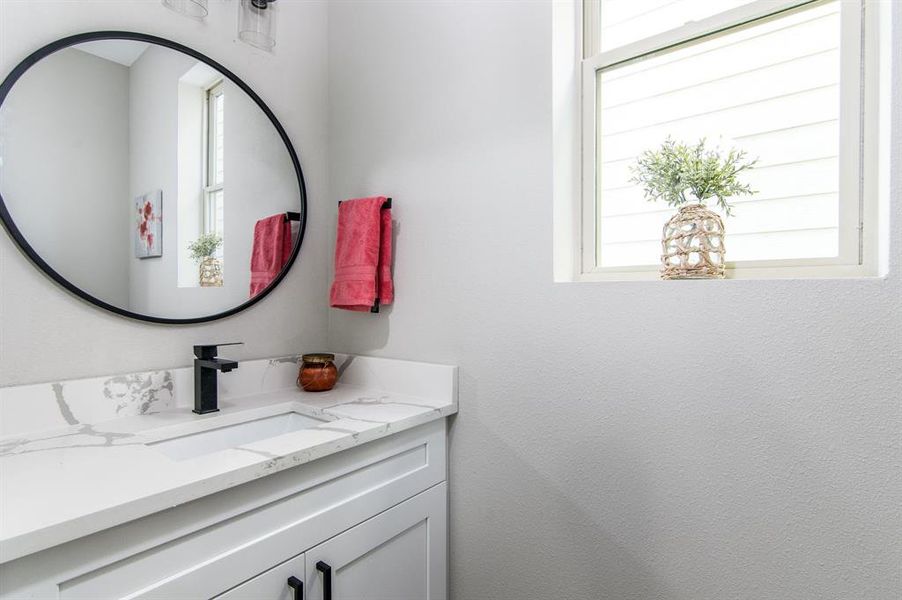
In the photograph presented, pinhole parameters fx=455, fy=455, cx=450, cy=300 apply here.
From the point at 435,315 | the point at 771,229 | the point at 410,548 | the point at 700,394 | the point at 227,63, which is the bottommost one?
the point at 410,548

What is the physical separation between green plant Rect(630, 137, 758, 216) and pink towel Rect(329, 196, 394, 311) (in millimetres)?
807

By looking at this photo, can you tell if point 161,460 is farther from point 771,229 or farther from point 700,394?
point 771,229

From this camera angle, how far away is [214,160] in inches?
55.4

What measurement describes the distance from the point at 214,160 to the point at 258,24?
0.52 m

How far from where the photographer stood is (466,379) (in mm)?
1363

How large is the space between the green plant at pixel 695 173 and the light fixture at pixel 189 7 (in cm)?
135

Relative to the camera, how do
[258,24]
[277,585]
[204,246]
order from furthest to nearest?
[258,24] < [204,246] < [277,585]

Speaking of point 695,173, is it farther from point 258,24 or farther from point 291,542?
point 258,24

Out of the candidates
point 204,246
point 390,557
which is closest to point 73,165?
point 204,246

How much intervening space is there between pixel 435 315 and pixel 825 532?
1028 millimetres

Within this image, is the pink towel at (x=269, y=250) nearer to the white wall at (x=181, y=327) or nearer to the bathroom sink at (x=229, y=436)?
the white wall at (x=181, y=327)

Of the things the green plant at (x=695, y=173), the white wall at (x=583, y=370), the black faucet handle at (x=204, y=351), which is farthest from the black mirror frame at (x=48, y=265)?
the green plant at (x=695, y=173)

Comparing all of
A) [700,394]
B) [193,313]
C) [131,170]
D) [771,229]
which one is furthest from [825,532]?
[131,170]

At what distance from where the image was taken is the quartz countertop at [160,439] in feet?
2.20
